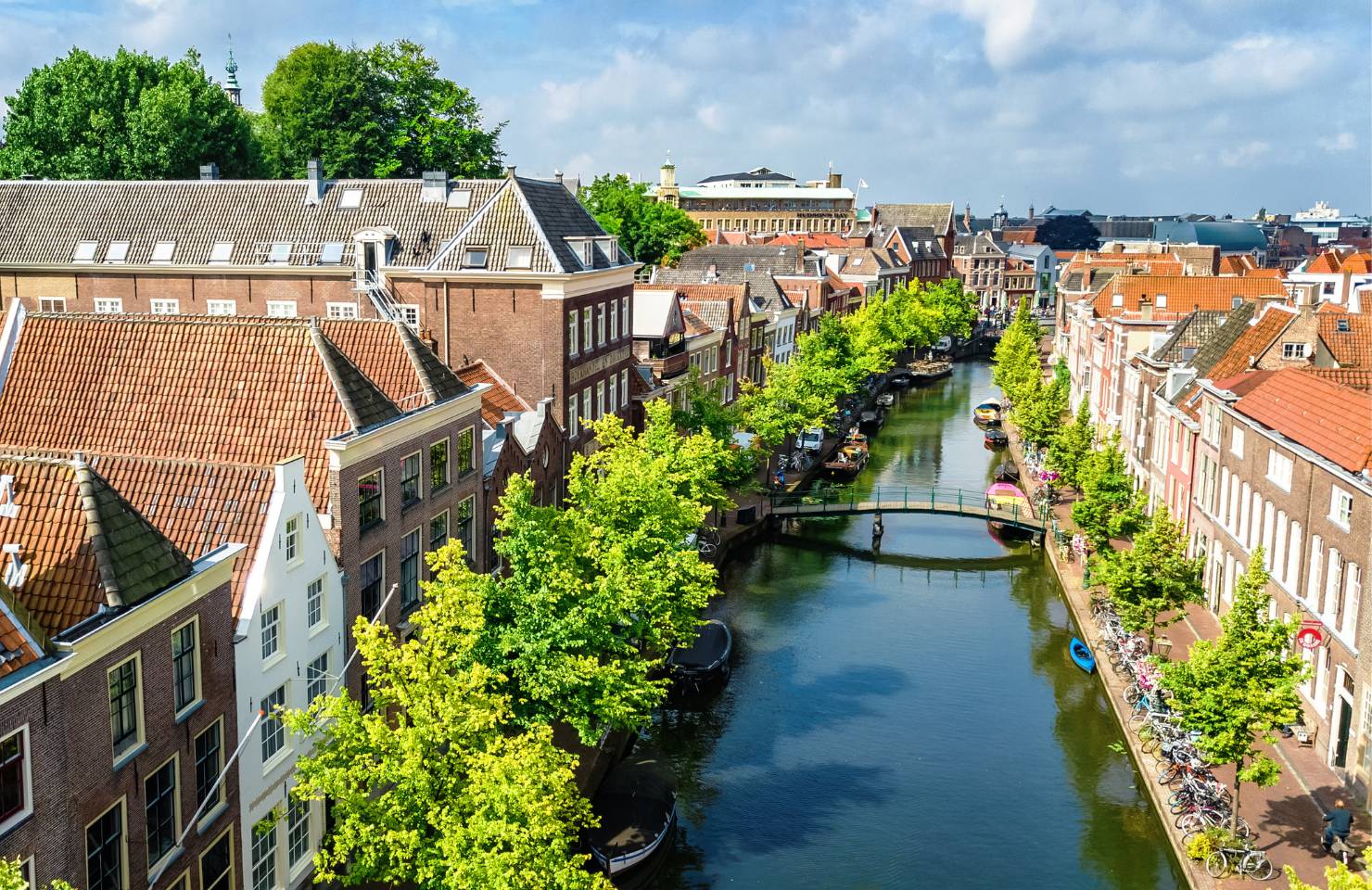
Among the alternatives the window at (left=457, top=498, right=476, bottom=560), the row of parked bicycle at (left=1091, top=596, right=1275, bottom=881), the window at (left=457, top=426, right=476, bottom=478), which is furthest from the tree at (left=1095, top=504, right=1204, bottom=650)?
the window at (left=457, top=426, right=476, bottom=478)

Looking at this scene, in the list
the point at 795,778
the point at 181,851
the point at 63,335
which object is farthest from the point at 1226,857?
the point at 63,335

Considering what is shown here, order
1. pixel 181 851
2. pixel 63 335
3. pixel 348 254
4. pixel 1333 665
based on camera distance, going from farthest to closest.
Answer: pixel 348 254 → pixel 1333 665 → pixel 63 335 → pixel 181 851

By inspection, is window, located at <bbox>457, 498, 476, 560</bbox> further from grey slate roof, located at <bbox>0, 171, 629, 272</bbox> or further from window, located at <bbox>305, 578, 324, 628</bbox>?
grey slate roof, located at <bbox>0, 171, 629, 272</bbox>

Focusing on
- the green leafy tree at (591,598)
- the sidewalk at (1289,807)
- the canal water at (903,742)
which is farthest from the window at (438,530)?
the sidewalk at (1289,807)

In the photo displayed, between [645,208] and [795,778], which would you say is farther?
[645,208]

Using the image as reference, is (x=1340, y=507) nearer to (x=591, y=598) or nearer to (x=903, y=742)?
(x=903, y=742)

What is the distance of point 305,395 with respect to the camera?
31922mm

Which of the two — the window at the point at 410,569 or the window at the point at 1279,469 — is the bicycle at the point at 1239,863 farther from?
the window at the point at 410,569

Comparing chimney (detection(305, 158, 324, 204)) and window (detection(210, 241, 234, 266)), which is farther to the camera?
chimney (detection(305, 158, 324, 204))

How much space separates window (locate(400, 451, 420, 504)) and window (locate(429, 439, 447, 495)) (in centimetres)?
80

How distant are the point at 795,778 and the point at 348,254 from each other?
92.8 ft

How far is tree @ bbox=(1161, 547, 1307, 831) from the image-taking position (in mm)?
30000

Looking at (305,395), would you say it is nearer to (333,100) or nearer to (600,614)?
(600,614)

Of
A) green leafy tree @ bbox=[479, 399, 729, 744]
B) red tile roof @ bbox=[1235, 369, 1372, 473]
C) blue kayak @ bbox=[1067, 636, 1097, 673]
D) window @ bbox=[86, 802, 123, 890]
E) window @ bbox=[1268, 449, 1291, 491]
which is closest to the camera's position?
window @ bbox=[86, 802, 123, 890]
